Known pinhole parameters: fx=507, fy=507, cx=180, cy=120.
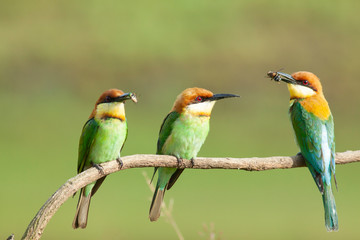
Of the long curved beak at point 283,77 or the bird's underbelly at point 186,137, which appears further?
the bird's underbelly at point 186,137

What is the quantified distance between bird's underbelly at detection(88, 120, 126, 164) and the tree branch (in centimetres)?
31

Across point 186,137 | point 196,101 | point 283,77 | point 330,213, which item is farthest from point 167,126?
point 330,213

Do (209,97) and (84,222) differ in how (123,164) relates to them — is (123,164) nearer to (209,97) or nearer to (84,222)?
(84,222)

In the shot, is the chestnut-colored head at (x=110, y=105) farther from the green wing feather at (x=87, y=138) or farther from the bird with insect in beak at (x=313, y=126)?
the bird with insect in beak at (x=313, y=126)

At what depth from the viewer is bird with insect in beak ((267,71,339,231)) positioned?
68.7 inches

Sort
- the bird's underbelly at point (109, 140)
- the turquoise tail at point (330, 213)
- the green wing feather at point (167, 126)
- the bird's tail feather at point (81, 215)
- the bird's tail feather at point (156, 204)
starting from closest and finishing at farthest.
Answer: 1. the turquoise tail at point (330, 213)
2. the bird's tail feather at point (81, 215)
3. the bird's tail feather at point (156, 204)
4. the bird's underbelly at point (109, 140)
5. the green wing feather at point (167, 126)

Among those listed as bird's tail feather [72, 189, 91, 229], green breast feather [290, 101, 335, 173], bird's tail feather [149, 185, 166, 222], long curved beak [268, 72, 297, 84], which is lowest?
bird's tail feather [149, 185, 166, 222]

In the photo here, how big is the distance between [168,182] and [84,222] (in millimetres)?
474

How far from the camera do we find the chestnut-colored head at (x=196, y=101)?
1852 millimetres

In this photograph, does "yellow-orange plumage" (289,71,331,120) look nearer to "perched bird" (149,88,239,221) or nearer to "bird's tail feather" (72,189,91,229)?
"perched bird" (149,88,239,221)

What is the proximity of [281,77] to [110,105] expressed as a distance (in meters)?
0.62

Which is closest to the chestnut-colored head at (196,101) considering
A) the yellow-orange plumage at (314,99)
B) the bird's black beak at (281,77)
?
the bird's black beak at (281,77)

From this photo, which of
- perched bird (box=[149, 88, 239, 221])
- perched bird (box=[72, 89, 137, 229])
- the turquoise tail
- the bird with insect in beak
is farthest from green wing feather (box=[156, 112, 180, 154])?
the turquoise tail

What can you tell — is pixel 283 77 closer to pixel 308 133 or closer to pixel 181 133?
pixel 308 133
